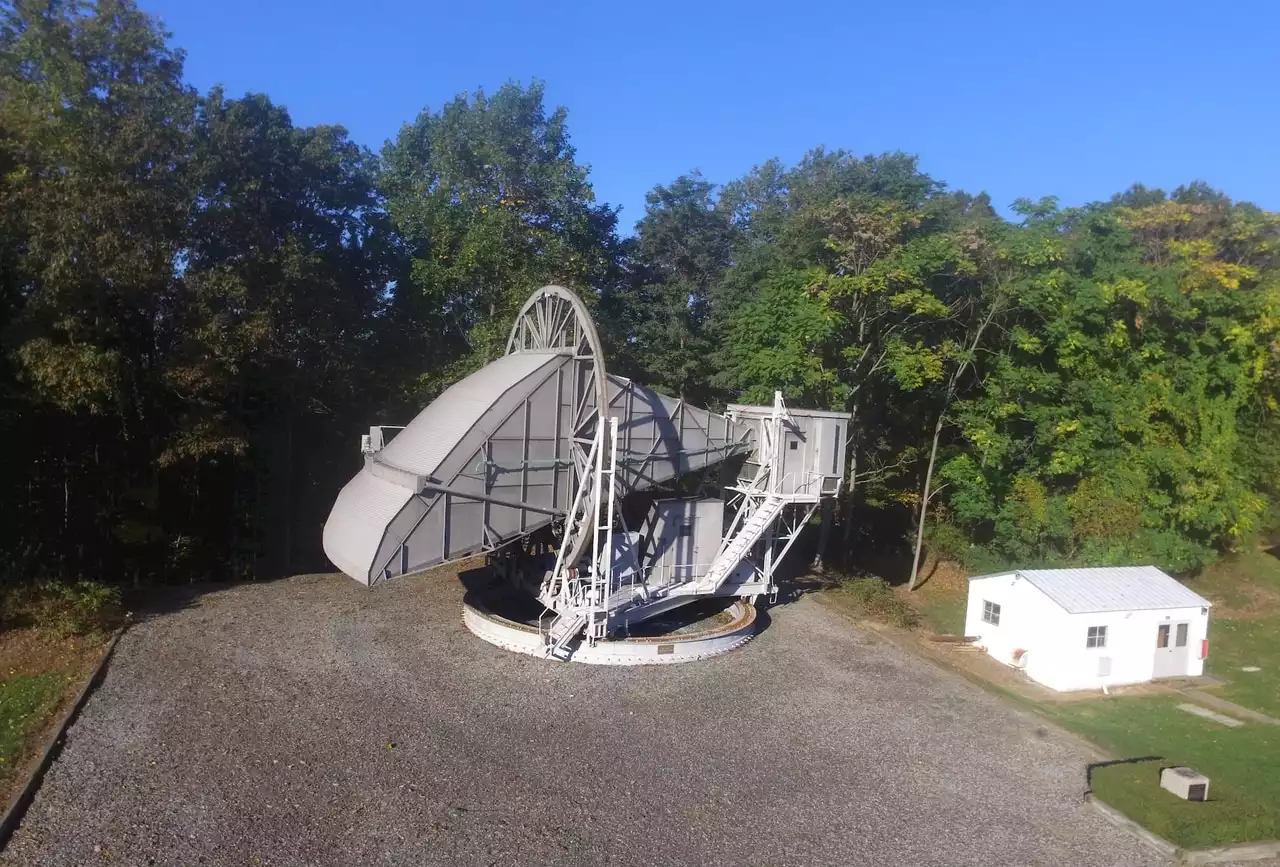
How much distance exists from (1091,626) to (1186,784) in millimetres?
5933

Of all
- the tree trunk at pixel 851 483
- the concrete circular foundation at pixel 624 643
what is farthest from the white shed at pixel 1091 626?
the tree trunk at pixel 851 483

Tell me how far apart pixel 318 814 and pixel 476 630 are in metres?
7.75

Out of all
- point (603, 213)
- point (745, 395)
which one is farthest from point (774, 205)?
point (745, 395)

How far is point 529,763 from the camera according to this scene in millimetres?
12844

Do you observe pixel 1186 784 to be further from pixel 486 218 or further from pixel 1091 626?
pixel 486 218

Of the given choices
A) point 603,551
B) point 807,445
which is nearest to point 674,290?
point 807,445

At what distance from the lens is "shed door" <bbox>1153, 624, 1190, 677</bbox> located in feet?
63.1

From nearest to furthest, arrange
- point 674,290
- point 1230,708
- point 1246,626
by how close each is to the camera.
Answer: point 1230,708
point 1246,626
point 674,290

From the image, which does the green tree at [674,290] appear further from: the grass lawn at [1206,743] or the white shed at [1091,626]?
the white shed at [1091,626]

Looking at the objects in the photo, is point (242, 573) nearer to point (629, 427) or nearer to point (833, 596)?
point (629, 427)

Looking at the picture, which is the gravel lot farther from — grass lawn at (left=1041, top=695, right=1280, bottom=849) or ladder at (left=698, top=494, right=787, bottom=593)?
ladder at (left=698, top=494, right=787, bottom=593)

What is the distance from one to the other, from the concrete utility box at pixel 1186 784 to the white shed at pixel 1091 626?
525 cm

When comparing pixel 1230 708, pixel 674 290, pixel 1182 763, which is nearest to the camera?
pixel 1182 763

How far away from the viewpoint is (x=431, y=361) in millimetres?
32469
